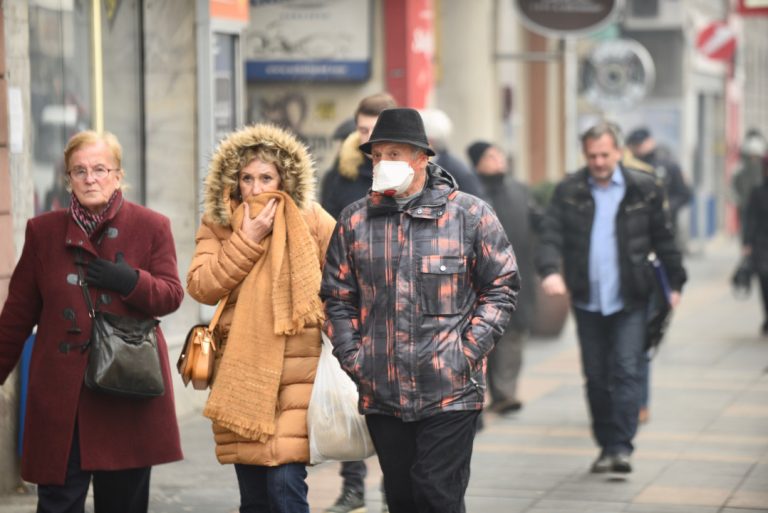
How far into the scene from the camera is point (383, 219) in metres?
5.39

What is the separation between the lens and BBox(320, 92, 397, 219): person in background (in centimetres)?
741

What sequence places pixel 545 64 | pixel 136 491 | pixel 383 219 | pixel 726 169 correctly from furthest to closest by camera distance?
pixel 726 169, pixel 545 64, pixel 136 491, pixel 383 219

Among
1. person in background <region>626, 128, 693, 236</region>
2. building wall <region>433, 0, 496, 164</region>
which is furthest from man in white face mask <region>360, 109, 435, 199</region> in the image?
building wall <region>433, 0, 496, 164</region>

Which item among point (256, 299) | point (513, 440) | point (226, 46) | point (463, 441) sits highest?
point (226, 46)

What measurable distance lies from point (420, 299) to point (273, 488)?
89cm

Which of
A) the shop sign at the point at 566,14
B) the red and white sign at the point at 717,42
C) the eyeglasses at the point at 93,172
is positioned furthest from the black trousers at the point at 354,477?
the red and white sign at the point at 717,42

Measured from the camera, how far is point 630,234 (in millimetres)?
8367

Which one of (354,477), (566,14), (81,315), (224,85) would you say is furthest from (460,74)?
(81,315)

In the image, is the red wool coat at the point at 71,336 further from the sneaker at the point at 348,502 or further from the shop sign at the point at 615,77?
the shop sign at the point at 615,77

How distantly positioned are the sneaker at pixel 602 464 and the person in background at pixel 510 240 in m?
2.08

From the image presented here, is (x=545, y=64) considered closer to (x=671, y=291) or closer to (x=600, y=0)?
(x=600, y=0)

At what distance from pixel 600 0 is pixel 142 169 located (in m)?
6.51

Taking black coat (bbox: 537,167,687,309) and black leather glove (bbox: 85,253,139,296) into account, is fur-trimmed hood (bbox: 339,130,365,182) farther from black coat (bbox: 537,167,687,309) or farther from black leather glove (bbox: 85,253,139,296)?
black leather glove (bbox: 85,253,139,296)

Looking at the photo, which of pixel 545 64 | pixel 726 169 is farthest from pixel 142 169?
pixel 726 169
